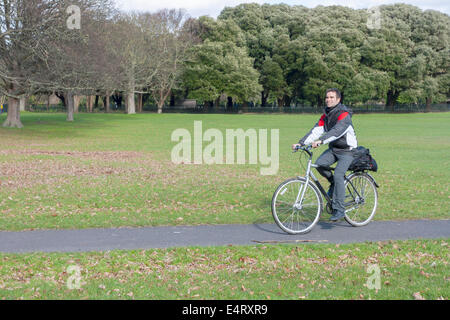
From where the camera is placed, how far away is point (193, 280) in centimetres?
577

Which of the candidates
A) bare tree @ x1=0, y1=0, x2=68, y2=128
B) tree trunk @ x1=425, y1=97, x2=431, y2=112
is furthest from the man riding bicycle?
tree trunk @ x1=425, y1=97, x2=431, y2=112

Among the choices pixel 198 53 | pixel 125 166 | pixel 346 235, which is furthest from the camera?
pixel 198 53

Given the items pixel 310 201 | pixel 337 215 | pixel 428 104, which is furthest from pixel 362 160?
pixel 428 104

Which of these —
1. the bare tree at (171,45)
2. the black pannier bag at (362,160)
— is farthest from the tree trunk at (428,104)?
the black pannier bag at (362,160)

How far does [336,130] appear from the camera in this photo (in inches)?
308

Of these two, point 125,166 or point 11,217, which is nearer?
point 11,217

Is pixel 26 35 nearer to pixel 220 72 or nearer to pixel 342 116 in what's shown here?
pixel 342 116

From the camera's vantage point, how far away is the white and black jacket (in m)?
7.84

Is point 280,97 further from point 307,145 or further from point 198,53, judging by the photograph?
point 307,145

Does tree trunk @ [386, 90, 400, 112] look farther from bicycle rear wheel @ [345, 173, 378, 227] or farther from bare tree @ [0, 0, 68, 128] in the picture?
bicycle rear wheel @ [345, 173, 378, 227]

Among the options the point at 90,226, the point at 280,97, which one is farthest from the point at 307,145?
the point at 280,97

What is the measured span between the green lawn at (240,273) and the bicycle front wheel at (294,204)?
87 cm

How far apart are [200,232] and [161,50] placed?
59.9m

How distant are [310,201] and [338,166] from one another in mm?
722
